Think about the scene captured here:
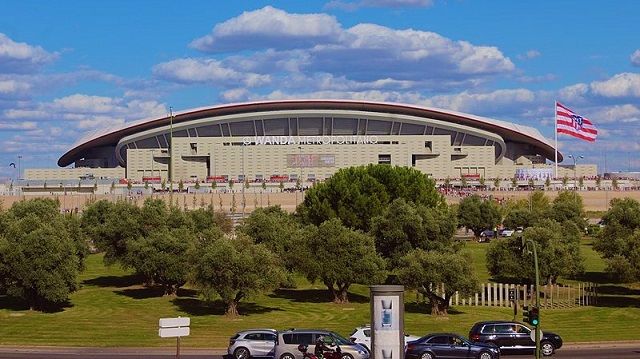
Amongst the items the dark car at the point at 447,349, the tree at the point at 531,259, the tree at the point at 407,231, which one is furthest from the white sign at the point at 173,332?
the tree at the point at 407,231

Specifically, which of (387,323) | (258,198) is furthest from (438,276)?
(258,198)

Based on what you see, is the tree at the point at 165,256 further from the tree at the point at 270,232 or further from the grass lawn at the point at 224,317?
the tree at the point at 270,232

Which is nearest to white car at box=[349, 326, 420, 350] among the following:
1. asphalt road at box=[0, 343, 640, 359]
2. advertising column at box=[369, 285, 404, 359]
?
asphalt road at box=[0, 343, 640, 359]

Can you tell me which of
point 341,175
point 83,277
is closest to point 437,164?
point 341,175

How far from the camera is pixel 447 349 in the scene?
38.1 meters

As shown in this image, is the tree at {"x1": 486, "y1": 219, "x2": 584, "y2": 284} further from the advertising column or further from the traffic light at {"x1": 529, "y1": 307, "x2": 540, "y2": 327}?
the advertising column

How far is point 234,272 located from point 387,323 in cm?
2918

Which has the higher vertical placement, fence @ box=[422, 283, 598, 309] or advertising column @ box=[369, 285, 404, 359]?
advertising column @ box=[369, 285, 404, 359]

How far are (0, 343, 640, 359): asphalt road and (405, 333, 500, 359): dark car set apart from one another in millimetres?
3168

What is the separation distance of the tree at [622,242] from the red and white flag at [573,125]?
290 feet

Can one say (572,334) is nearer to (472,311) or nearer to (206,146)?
(472,311)

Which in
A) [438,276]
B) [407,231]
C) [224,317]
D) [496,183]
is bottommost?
[224,317]

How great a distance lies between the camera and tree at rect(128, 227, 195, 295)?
60.6 metres

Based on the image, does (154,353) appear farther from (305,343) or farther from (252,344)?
(305,343)
